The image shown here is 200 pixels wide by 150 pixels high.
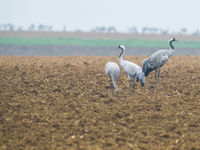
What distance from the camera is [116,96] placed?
11750mm

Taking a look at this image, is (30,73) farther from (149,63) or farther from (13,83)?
(149,63)

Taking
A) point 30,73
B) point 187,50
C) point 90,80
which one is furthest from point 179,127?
point 187,50

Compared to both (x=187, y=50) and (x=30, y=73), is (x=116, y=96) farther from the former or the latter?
(x=187, y=50)

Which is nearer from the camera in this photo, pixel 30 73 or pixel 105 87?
pixel 105 87

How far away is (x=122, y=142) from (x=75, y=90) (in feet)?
17.8

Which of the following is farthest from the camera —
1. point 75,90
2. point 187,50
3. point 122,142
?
point 187,50

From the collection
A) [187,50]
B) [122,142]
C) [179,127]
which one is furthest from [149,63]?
[187,50]

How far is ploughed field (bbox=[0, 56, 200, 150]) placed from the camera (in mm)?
7715

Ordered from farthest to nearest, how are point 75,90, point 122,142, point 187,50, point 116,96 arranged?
point 187,50, point 75,90, point 116,96, point 122,142

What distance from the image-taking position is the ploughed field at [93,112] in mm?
7715

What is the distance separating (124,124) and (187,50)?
3658cm

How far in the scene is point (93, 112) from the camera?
9875mm

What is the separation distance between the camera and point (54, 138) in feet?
25.8

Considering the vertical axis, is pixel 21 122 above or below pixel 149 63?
below
